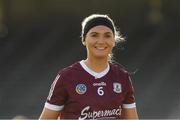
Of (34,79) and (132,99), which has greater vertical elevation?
(132,99)

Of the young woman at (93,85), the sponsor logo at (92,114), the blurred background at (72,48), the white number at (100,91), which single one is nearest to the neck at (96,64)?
the young woman at (93,85)

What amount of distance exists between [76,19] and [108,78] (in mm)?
21923

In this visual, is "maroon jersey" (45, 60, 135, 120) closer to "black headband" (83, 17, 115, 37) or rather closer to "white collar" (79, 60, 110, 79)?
"white collar" (79, 60, 110, 79)

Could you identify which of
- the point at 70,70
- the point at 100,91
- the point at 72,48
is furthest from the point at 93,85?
the point at 72,48

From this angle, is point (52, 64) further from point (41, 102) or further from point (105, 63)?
point (105, 63)

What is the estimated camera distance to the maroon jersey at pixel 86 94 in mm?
3652

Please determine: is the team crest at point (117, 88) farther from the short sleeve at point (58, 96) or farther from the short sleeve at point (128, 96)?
the short sleeve at point (58, 96)

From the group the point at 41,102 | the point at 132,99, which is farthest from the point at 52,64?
the point at 132,99

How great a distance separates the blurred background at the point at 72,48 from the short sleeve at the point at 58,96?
20.2 feet

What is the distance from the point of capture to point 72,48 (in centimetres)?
2098

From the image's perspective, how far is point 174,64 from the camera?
57.0 ft

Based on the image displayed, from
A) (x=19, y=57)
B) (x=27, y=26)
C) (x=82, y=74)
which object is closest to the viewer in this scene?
(x=82, y=74)

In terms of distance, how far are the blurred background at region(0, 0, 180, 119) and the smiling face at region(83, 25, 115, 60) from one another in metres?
6.15

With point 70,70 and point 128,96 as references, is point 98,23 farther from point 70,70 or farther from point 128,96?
point 128,96
